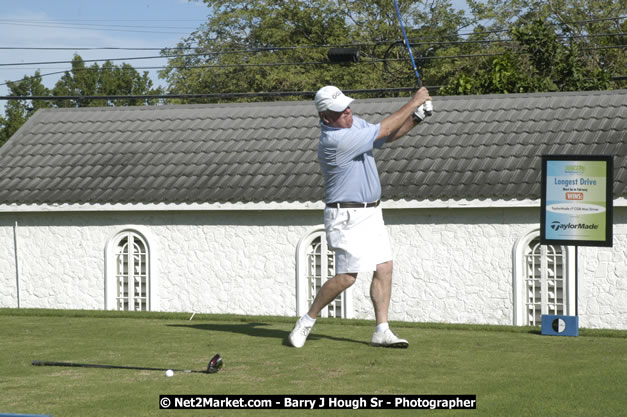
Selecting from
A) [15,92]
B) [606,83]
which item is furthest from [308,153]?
[15,92]

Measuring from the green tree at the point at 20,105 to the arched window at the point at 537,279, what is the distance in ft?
150

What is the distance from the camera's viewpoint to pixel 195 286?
63.3 feet

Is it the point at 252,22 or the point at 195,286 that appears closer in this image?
the point at 195,286

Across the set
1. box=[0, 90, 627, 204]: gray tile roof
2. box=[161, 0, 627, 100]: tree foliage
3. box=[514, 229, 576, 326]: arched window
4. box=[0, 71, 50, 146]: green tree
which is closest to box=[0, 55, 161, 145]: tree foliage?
box=[0, 71, 50, 146]: green tree

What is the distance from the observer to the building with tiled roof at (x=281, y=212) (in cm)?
1731

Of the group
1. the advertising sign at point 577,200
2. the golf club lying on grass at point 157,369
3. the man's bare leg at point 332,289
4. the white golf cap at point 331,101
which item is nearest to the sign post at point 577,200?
the advertising sign at point 577,200

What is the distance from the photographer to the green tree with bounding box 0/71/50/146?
6031cm

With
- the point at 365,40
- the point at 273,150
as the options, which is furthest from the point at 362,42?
the point at 273,150

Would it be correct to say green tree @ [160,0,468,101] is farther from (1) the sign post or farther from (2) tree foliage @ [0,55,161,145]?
(1) the sign post

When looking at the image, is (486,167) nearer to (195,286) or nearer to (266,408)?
(195,286)

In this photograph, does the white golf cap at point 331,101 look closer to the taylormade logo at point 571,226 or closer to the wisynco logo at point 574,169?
the wisynco logo at point 574,169

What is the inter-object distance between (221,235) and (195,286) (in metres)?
1.11

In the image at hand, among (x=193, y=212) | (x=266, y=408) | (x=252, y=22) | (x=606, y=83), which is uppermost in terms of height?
(x=252, y=22)

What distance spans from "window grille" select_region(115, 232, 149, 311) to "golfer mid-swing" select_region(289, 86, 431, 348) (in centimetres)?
1223
